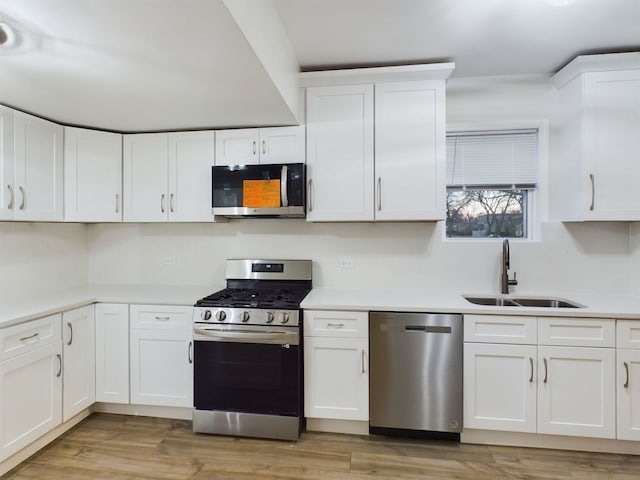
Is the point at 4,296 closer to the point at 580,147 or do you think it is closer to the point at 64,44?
the point at 64,44

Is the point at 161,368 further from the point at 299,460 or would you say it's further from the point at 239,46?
the point at 239,46

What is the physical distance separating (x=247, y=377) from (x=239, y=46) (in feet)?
6.23

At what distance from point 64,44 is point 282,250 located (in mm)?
1877

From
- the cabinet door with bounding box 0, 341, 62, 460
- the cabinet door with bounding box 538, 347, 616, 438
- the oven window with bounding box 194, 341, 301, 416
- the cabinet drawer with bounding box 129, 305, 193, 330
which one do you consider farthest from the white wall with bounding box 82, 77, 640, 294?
the cabinet door with bounding box 0, 341, 62, 460

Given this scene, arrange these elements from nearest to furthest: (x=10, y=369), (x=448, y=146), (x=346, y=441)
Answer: (x=10, y=369), (x=346, y=441), (x=448, y=146)

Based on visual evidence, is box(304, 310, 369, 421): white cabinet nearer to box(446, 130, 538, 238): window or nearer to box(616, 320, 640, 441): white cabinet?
box(446, 130, 538, 238): window

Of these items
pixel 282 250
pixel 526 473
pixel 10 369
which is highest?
pixel 282 250

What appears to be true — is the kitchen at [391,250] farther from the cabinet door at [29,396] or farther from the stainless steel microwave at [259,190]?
the cabinet door at [29,396]

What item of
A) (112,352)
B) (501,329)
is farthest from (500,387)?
(112,352)

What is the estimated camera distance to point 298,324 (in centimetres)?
228

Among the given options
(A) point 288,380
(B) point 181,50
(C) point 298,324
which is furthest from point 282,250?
(B) point 181,50

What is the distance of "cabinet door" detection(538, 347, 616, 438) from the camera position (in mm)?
2113

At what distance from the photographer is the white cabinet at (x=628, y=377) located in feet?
6.88

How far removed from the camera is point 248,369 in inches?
91.2
